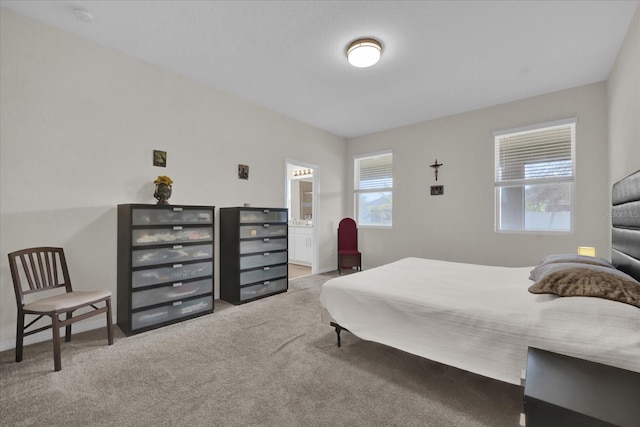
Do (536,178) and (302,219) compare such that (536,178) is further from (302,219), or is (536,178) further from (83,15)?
(83,15)

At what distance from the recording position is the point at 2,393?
176cm

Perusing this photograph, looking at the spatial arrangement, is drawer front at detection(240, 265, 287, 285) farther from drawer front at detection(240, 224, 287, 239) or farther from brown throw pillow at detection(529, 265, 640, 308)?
brown throw pillow at detection(529, 265, 640, 308)

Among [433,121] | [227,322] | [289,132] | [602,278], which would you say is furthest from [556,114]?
[227,322]

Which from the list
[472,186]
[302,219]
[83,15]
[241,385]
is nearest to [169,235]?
[241,385]

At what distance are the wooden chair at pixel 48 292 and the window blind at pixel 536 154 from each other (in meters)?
5.22

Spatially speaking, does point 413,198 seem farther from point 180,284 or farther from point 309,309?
point 180,284

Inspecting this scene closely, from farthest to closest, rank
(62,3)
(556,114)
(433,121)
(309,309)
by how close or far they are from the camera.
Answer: (433,121) → (556,114) → (309,309) → (62,3)

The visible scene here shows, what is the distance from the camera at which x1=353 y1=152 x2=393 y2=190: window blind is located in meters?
5.53

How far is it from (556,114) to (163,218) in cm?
515

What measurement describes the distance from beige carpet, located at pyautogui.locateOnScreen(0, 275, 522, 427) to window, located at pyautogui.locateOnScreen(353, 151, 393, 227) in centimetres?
340

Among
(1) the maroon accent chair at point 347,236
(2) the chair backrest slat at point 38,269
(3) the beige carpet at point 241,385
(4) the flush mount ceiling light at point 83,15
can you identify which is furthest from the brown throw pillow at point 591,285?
(4) the flush mount ceiling light at point 83,15

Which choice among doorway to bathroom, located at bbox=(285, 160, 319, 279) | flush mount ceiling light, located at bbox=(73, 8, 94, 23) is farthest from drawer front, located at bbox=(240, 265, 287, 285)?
flush mount ceiling light, located at bbox=(73, 8, 94, 23)

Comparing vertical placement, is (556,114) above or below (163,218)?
above

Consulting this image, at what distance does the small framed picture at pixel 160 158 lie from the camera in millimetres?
3223
